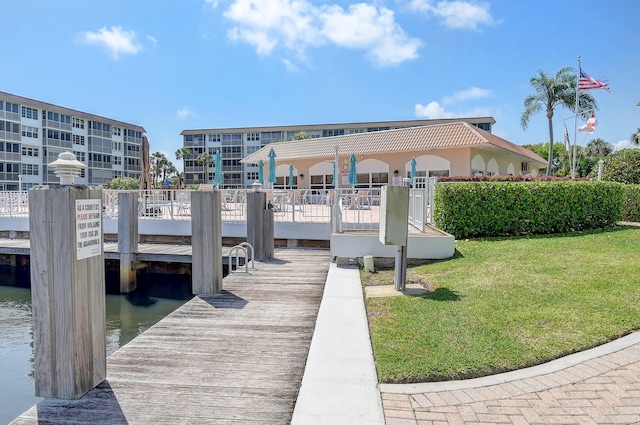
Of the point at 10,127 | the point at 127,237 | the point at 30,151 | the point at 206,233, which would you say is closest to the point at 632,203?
the point at 206,233

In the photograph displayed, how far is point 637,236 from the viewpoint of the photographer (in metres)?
10.0

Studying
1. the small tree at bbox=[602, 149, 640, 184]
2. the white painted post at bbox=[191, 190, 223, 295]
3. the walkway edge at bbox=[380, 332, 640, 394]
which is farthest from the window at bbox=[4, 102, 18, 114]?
the walkway edge at bbox=[380, 332, 640, 394]

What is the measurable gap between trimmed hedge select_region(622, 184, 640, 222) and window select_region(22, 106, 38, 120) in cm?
5261

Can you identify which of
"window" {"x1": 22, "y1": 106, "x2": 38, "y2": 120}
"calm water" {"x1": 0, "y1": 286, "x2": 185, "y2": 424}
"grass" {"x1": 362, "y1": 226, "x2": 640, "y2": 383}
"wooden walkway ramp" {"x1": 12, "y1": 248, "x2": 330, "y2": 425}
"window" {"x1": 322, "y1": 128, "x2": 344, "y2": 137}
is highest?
"window" {"x1": 22, "y1": 106, "x2": 38, "y2": 120}

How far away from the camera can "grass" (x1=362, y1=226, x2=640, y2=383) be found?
4074 millimetres

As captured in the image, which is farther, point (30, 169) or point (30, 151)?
point (30, 151)

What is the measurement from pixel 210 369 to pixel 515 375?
2805 millimetres

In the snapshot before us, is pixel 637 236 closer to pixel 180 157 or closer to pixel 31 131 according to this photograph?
pixel 31 131

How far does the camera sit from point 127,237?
11.5 metres

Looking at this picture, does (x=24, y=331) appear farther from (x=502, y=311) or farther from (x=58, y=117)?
(x=58, y=117)

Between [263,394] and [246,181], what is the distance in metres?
58.5

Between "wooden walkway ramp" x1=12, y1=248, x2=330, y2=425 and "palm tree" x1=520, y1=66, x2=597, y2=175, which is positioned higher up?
"palm tree" x1=520, y1=66, x2=597, y2=175

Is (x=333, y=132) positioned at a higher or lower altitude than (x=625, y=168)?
higher

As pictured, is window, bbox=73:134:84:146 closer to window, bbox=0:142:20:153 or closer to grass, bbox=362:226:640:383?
window, bbox=0:142:20:153
